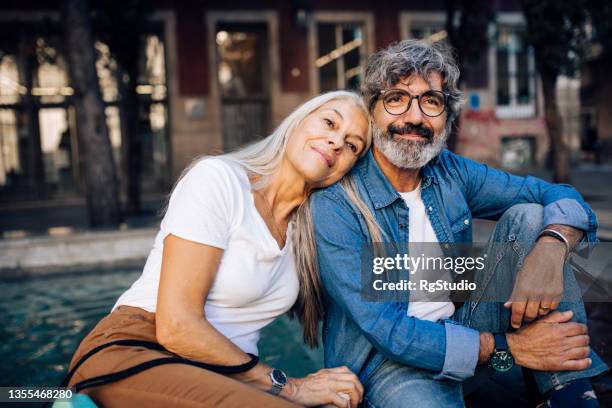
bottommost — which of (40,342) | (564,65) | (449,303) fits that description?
(40,342)

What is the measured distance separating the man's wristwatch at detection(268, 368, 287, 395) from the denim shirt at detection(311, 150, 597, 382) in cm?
32

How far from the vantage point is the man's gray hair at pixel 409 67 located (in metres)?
2.29

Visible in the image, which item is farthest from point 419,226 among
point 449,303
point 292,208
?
point 292,208

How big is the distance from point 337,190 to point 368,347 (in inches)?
23.6

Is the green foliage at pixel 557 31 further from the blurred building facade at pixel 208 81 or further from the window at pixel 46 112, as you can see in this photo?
the window at pixel 46 112

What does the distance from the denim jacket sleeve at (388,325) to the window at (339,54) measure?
13.9 m

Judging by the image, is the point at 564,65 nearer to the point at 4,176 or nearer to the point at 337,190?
the point at 337,190

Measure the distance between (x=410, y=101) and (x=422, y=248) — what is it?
586mm

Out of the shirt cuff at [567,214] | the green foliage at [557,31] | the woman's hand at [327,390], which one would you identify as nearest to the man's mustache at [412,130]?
the shirt cuff at [567,214]

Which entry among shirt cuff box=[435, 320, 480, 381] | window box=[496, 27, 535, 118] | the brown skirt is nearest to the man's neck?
shirt cuff box=[435, 320, 480, 381]

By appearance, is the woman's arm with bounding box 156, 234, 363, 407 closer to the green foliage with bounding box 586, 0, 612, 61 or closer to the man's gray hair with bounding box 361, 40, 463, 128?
the man's gray hair with bounding box 361, 40, 463, 128

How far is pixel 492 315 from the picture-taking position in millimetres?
2240

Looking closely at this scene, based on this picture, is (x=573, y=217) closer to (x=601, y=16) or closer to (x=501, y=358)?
(x=501, y=358)

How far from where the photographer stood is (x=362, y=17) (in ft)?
51.0
